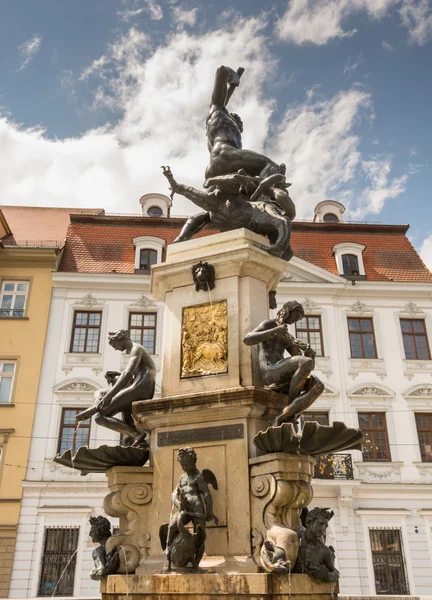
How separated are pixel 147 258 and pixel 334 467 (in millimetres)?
10452

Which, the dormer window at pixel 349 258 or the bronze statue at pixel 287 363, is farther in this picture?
the dormer window at pixel 349 258

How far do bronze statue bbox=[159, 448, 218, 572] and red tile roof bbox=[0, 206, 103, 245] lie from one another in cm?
2010

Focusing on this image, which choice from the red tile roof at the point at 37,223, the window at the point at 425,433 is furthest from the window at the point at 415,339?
the red tile roof at the point at 37,223

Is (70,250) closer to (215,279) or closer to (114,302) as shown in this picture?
(114,302)

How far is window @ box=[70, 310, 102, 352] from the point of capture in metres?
21.1

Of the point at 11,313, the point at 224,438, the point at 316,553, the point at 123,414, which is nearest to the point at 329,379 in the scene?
Result: the point at 11,313

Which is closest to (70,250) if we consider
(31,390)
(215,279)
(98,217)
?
(98,217)

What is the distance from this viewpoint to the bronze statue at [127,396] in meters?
5.88

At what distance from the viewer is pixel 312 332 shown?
71.4 ft

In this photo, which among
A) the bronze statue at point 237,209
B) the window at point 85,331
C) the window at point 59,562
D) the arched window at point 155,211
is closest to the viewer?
the bronze statue at point 237,209

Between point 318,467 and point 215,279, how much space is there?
1417 cm

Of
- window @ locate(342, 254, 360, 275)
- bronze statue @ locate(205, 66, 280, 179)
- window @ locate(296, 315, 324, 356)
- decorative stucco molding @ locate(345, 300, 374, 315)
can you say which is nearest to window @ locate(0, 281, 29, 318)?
window @ locate(296, 315, 324, 356)

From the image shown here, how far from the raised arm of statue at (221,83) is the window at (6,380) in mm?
15130

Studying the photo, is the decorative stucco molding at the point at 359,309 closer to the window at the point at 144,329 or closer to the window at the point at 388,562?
the window at the point at 144,329
